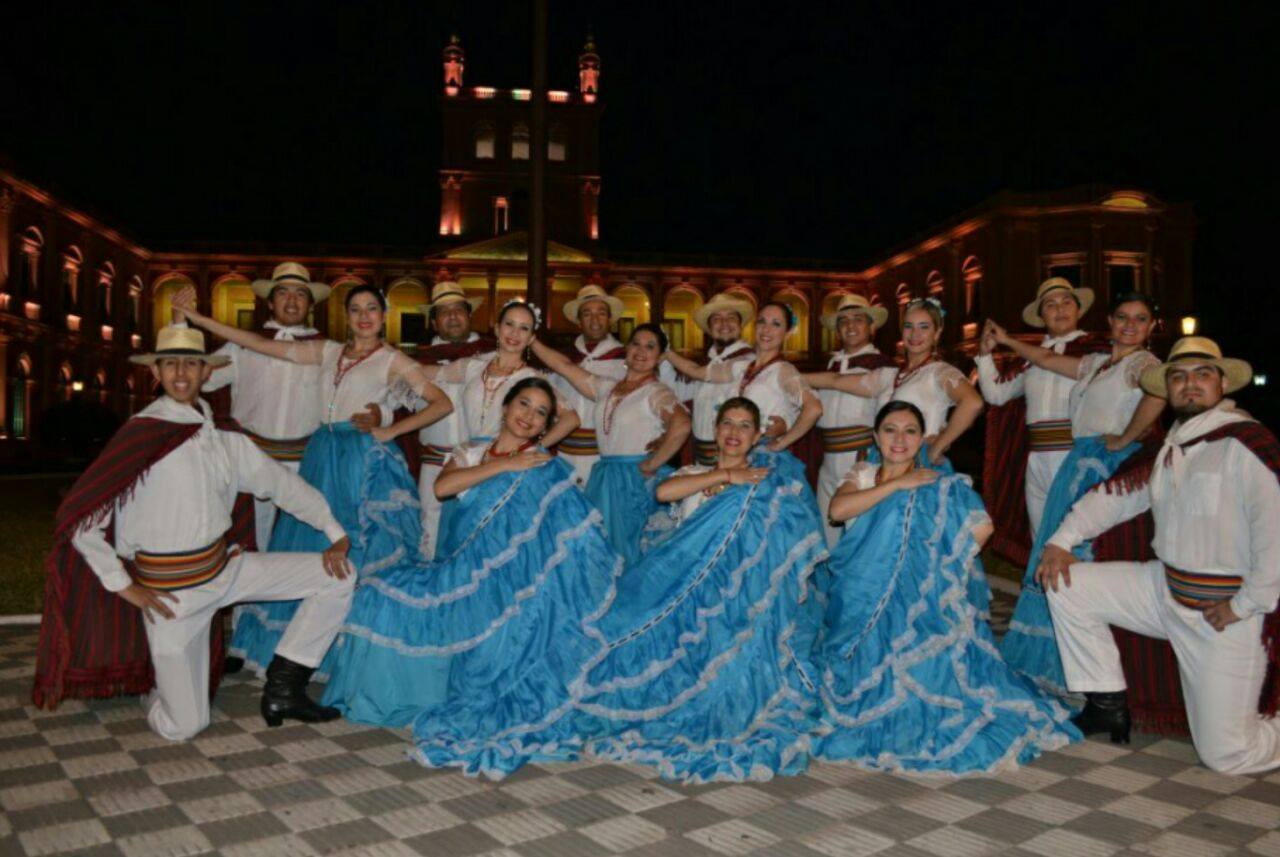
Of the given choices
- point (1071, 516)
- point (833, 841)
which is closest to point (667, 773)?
point (833, 841)

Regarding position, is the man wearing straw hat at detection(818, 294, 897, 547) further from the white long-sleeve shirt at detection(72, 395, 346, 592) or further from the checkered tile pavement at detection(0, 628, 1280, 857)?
the white long-sleeve shirt at detection(72, 395, 346, 592)

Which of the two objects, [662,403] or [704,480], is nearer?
[704,480]

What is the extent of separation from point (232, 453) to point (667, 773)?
244 centimetres

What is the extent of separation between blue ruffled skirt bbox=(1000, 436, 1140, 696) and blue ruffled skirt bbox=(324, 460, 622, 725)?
91.7 inches

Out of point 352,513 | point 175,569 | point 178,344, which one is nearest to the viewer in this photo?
point 175,569

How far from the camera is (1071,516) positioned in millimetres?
4395

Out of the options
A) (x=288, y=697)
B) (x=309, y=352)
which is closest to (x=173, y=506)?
(x=288, y=697)

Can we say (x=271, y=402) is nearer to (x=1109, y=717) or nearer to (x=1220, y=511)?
(x=1109, y=717)

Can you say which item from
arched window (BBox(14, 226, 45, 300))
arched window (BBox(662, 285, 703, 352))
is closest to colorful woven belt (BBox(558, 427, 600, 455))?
arched window (BBox(14, 226, 45, 300))

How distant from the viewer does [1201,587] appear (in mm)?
3875

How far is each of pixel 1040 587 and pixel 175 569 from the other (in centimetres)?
423

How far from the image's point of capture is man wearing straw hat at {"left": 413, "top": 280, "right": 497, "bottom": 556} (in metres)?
5.54

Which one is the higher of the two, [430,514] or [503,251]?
[503,251]

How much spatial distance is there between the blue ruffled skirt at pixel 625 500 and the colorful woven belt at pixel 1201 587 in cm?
259
